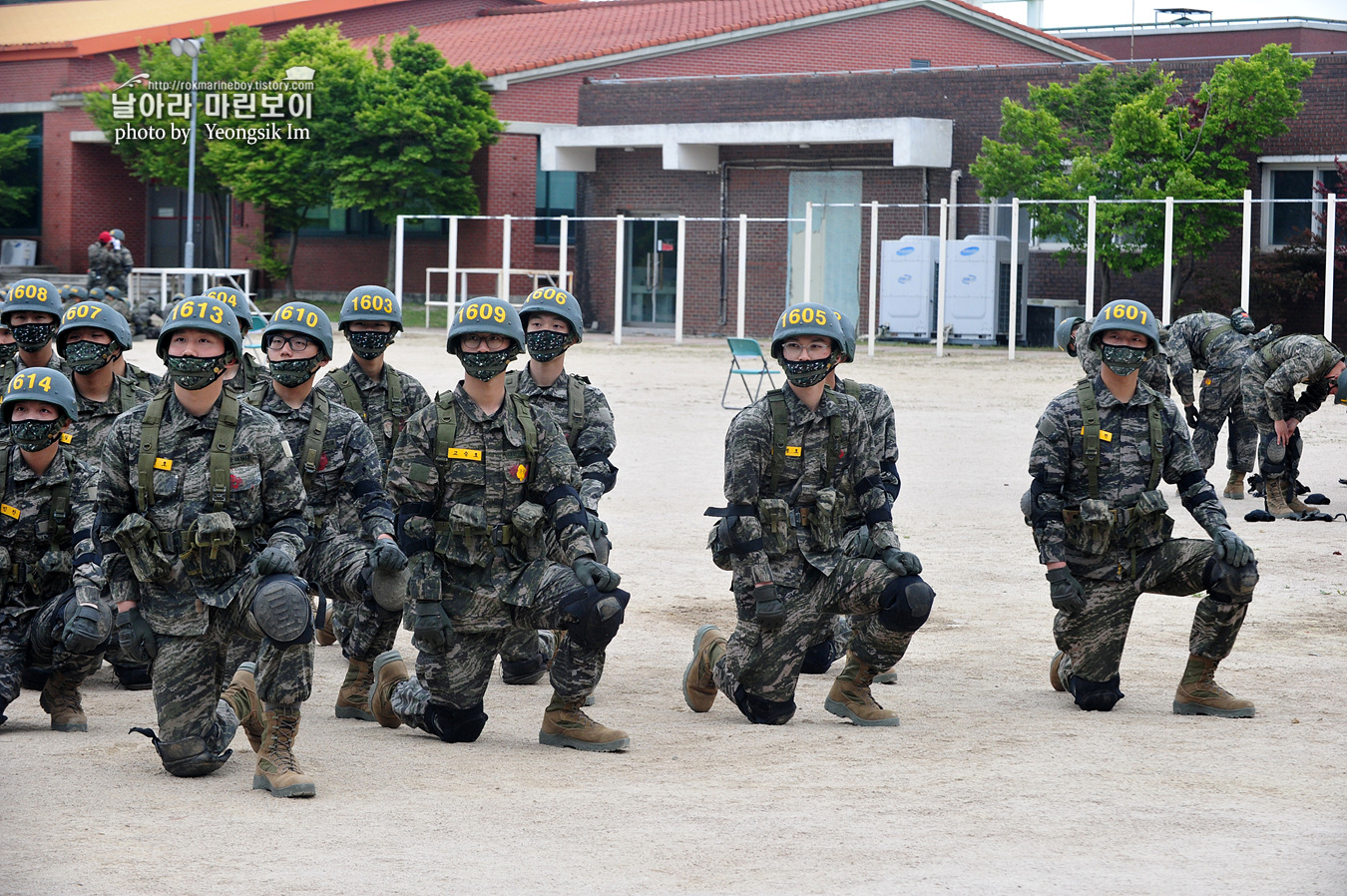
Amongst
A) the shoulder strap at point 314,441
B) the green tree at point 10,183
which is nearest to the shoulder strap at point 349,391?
the shoulder strap at point 314,441

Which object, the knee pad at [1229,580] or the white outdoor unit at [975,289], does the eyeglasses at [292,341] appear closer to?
the knee pad at [1229,580]

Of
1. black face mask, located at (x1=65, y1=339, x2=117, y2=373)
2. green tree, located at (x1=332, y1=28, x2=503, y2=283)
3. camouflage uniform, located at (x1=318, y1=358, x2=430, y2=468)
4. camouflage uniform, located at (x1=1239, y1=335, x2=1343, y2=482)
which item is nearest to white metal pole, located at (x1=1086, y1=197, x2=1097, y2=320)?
camouflage uniform, located at (x1=1239, y1=335, x2=1343, y2=482)

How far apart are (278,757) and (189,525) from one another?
3.12ft

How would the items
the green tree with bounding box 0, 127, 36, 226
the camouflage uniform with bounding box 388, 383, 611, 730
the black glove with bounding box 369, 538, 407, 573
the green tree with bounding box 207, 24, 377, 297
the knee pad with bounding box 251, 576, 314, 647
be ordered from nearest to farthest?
1. the knee pad with bounding box 251, 576, 314, 647
2. the black glove with bounding box 369, 538, 407, 573
3. the camouflage uniform with bounding box 388, 383, 611, 730
4. the green tree with bounding box 207, 24, 377, 297
5. the green tree with bounding box 0, 127, 36, 226

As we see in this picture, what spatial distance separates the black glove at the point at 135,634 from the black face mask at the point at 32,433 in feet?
4.43

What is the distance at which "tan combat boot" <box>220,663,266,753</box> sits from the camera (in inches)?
265

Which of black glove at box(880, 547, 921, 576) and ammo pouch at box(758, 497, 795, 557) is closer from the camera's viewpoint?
black glove at box(880, 547, 921, 576)

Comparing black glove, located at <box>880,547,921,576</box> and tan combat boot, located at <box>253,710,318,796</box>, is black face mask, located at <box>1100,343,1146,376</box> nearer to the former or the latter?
black glove, located at <box>880,547,921,576</box>

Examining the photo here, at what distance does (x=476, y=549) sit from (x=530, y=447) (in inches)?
19.4

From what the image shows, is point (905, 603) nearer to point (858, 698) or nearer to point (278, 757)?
point (858, 698)

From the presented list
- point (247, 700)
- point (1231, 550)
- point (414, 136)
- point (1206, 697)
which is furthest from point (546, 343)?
point (414, 136)

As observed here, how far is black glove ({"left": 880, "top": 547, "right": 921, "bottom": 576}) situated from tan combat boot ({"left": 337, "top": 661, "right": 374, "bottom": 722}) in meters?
2.50

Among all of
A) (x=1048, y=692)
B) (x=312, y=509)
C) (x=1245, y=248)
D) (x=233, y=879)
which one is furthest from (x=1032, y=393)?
(x=233, y=879)

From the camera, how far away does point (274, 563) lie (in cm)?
623
